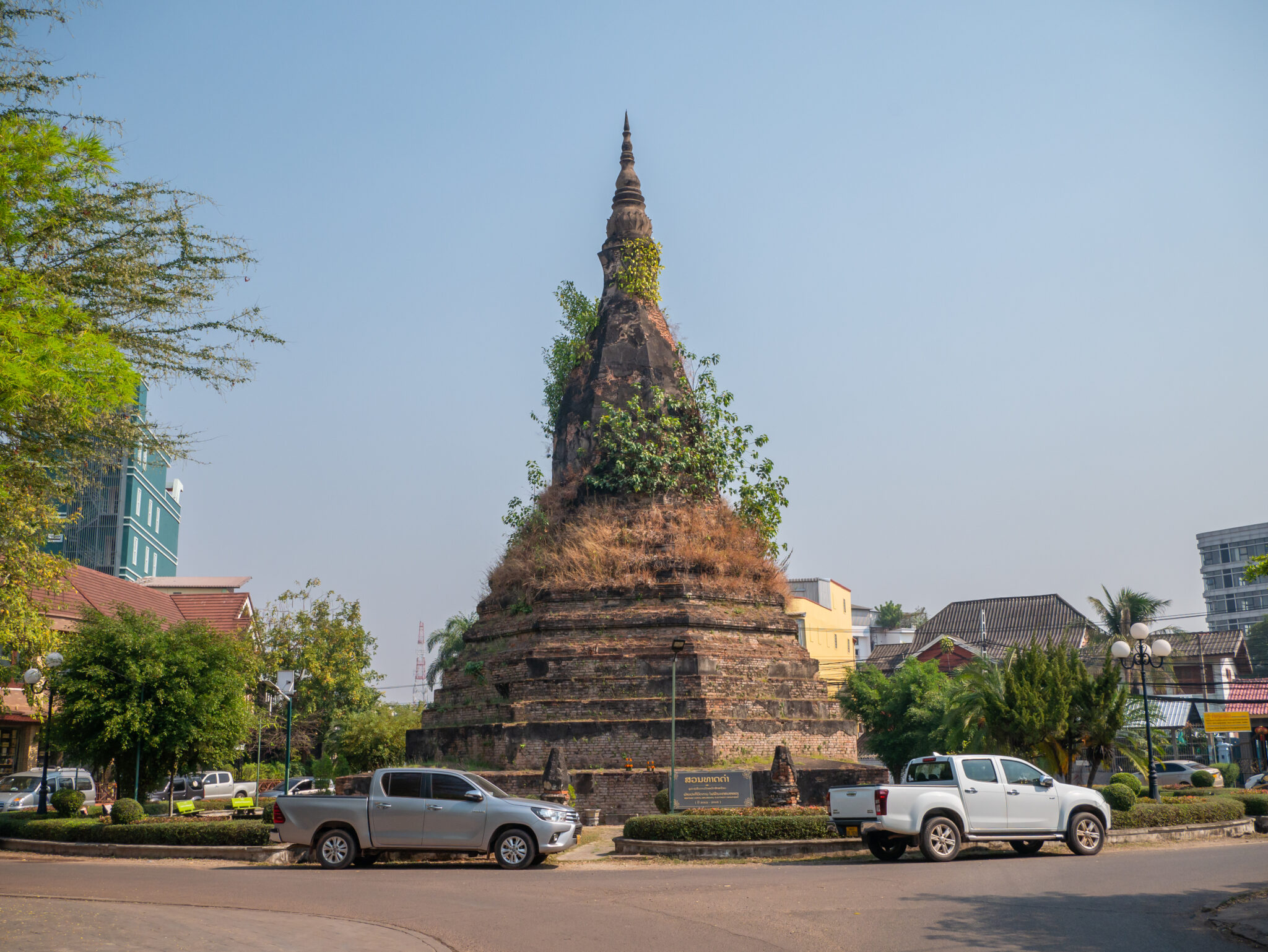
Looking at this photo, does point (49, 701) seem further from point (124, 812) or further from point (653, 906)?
point (653, 906)

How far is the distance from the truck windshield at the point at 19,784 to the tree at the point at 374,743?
33.2 feet

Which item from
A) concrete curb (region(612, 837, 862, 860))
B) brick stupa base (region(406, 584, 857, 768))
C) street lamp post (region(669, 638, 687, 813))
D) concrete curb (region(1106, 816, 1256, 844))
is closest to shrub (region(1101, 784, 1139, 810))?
concrete curb (region(1106, 816, 1256, 844))

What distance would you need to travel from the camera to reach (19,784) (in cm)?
3184

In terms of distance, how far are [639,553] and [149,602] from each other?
27527mm

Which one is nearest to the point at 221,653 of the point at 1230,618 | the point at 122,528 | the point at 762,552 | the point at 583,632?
the point at 583,632

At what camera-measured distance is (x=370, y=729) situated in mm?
27500

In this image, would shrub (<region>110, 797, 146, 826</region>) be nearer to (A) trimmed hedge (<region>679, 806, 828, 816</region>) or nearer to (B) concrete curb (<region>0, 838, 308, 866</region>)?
(B) concrete curb (<region>0, 838, 308, 866</region>)

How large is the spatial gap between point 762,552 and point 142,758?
14542mm

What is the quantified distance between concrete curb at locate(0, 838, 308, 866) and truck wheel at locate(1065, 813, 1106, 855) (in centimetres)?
1087

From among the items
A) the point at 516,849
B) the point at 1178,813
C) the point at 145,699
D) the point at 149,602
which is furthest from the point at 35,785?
the point at 1178,813

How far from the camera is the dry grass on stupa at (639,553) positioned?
81.9ft

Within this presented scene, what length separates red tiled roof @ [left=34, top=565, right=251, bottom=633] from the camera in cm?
3791

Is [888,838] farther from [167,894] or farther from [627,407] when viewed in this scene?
[627,407]

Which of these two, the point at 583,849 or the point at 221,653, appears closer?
the point at 583,849
